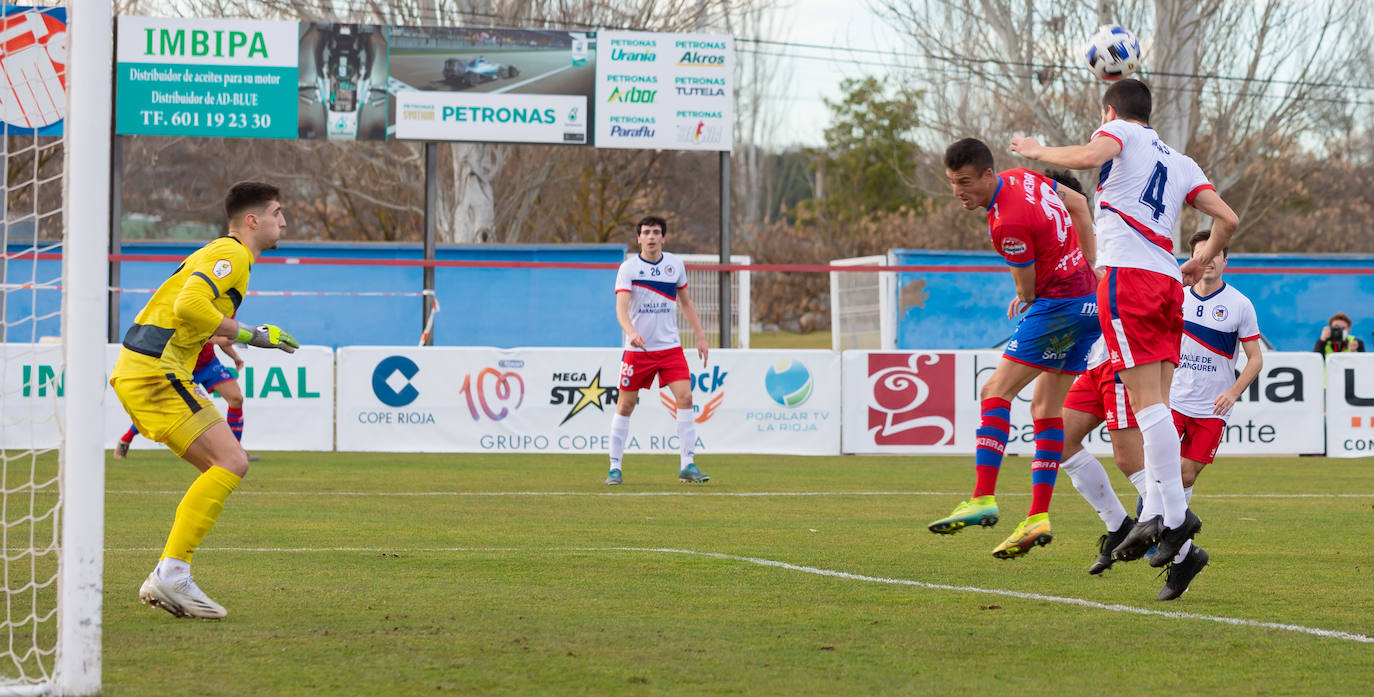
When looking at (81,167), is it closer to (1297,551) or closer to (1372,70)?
(1297,551)

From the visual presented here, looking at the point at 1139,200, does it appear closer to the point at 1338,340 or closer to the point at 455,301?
the point at 1338,340

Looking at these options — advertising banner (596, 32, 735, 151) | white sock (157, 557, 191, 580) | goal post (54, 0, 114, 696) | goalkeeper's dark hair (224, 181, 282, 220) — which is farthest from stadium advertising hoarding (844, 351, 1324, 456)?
goal post (54, 0, 114, 696)

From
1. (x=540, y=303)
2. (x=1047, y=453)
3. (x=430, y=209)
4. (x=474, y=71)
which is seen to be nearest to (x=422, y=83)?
(x=474, y=71)

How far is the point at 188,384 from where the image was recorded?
596cm

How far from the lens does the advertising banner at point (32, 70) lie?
6320 millimetres

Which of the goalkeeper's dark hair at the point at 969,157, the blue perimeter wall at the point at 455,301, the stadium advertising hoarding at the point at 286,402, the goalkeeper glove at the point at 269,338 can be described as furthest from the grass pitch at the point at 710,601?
the blue perimeter wall at the point at 455,301

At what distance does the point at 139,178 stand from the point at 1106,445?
114ft

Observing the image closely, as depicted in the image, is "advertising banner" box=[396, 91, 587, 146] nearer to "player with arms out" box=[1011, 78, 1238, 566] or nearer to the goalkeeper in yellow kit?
the goalkeeper in yellow kit

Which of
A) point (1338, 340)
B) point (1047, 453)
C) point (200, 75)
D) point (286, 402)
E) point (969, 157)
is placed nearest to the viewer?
point (969, 157)

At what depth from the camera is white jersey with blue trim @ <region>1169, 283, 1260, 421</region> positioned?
28.3 ft

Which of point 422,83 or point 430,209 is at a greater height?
point 422,83

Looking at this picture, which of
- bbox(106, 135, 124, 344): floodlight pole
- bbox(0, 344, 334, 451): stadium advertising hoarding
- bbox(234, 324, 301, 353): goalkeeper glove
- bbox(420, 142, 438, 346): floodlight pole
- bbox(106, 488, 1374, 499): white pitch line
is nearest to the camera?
bbox(234, 324, 301, 353): goalkeeper glove

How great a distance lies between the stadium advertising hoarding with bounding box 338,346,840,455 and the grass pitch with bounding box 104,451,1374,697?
4374mm

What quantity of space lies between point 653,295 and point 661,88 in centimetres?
766
